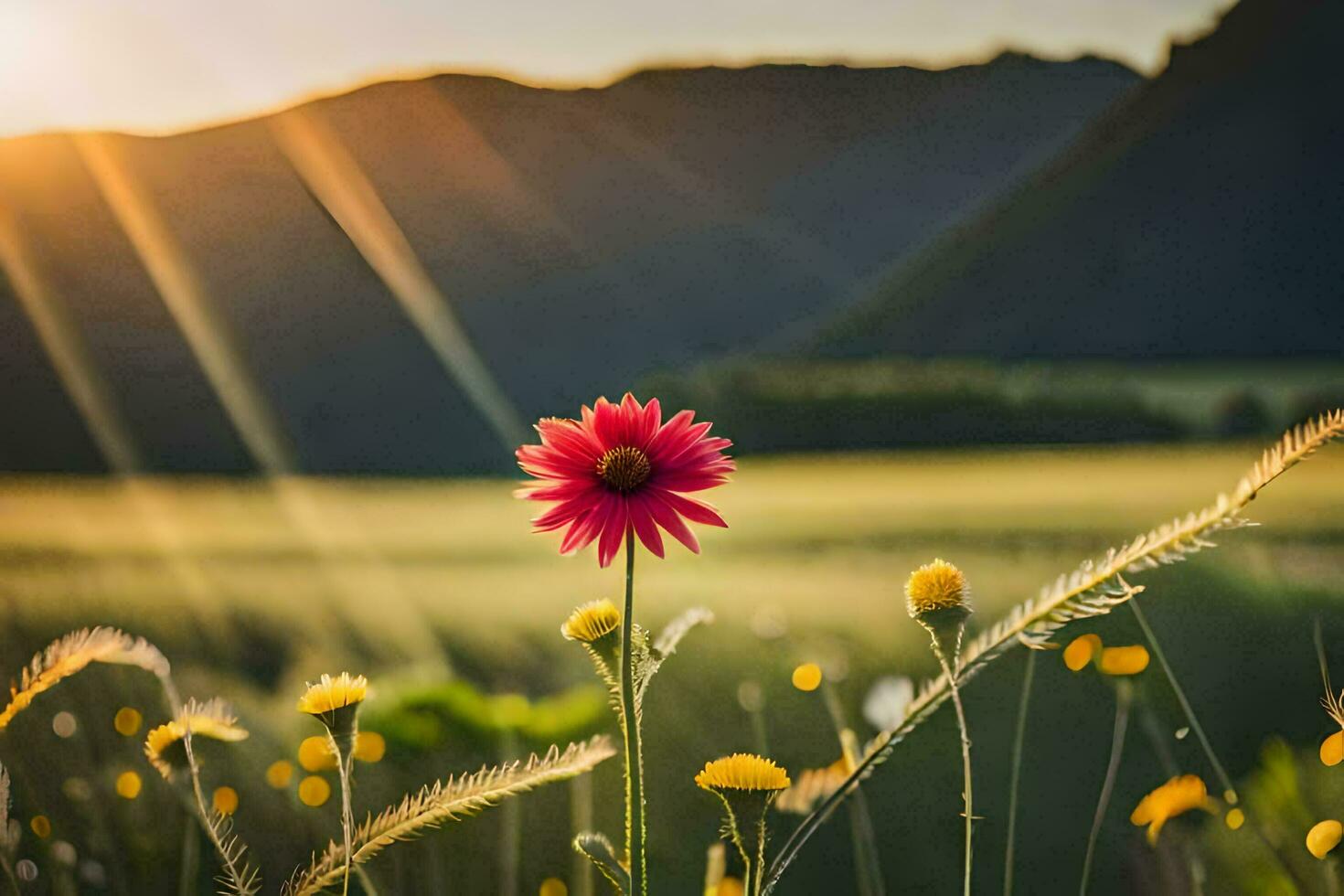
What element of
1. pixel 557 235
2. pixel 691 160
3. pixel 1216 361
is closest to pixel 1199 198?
pixel 1216 361

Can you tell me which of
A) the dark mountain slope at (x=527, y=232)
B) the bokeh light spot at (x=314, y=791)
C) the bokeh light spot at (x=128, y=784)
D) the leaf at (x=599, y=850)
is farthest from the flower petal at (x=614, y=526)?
the dark mountain slope at (x=527, y=232)

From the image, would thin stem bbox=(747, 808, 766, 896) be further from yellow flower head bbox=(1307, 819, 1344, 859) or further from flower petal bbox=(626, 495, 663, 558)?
yellow flower head bbox=(1307, 819, 1344, 859)

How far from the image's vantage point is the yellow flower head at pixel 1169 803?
23.0 inches

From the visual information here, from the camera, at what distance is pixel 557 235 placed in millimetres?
1313

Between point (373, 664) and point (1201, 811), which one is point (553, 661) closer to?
point (373, 664)

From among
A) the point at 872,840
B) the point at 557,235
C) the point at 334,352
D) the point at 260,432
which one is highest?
the point at 557,235

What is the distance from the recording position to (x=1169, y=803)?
585 mm

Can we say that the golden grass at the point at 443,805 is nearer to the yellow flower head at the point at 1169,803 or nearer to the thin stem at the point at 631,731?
the thin stem at the point at 631,731

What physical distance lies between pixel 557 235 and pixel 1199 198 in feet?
2.75

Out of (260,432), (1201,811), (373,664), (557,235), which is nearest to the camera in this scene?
(1201,811)

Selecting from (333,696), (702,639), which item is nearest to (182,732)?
(333,696)

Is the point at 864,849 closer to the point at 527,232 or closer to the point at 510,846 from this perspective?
the point at 510,846

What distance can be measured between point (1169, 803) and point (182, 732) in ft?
1.74

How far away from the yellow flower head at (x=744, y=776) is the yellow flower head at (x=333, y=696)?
5.8 inches
